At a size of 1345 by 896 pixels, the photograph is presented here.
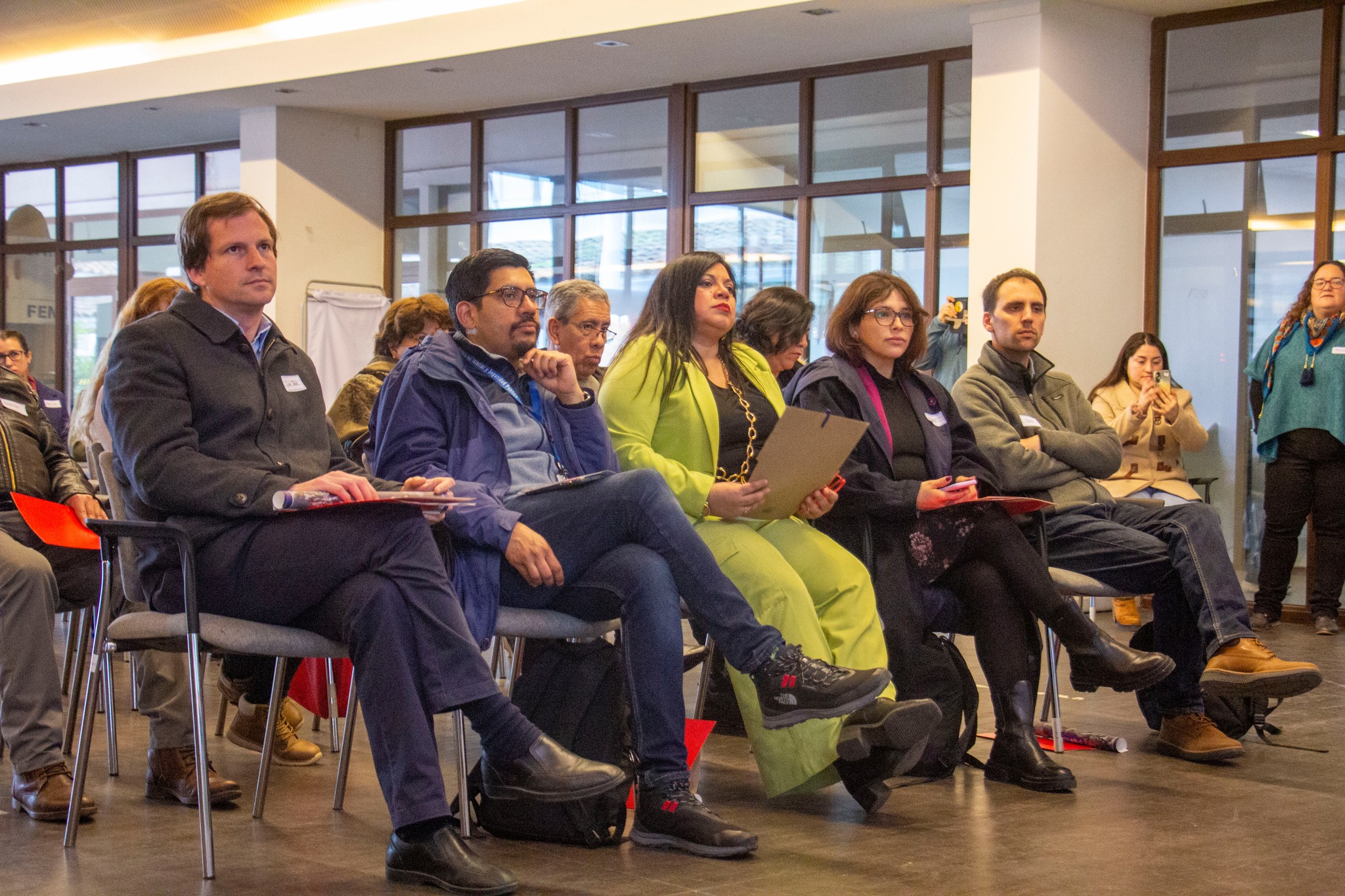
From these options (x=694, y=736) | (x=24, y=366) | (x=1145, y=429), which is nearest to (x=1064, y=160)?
(x=1145, y=429)

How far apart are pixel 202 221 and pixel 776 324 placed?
1.94 meters

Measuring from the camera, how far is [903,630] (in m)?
3.50

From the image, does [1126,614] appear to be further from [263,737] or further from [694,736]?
[263,737]

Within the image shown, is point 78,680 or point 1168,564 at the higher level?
point 1168,564

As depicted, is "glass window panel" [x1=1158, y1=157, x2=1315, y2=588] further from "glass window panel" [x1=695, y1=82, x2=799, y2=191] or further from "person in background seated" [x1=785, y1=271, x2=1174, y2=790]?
"person in background seated" [x1=785, y1=271, x2=1174, y2=790]

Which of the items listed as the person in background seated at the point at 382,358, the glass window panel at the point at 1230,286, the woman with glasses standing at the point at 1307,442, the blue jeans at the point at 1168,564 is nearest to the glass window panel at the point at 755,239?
the glass window panel at the point at 1230,286

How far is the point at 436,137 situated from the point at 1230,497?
6164mm

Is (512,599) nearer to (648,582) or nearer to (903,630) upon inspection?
(648,582)

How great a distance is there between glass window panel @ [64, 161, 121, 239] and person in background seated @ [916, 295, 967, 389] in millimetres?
7579

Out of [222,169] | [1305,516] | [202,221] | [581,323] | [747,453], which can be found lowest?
[1305,516]

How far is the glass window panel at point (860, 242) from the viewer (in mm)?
8398

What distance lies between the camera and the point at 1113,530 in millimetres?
3902

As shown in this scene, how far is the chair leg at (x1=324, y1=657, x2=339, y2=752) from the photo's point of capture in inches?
146

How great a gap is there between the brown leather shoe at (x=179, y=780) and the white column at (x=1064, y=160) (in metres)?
5.10
